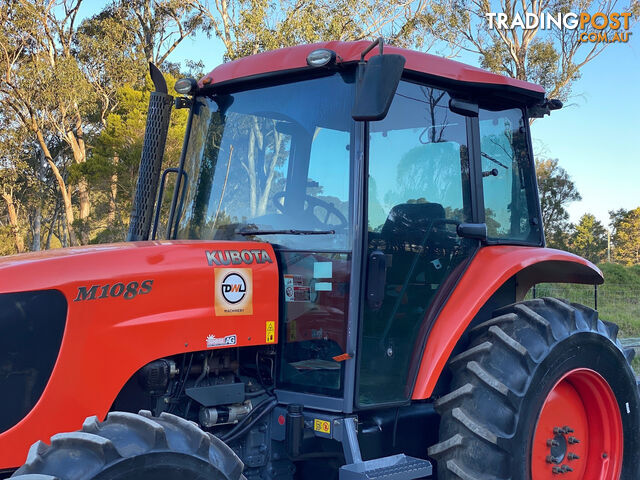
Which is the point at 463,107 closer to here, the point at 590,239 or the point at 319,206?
the point at 319,206

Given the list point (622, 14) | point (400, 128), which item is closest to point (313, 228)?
point (400, 128)

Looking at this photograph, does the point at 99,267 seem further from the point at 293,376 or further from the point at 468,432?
the point at 468,432

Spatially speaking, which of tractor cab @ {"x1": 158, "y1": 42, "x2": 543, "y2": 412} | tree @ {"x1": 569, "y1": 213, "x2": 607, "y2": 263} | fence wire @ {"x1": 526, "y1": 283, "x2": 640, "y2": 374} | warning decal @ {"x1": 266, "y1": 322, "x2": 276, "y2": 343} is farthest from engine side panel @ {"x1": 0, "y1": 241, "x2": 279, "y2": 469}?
tree @ {"x1": 569, "y1": 213, "x2": 607, "y2": 263}

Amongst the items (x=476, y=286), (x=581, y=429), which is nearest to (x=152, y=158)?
(x=476, y=286)

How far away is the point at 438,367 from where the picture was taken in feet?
11.2

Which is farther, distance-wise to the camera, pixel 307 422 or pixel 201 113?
pixel 201 113

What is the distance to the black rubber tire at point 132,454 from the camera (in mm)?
2295

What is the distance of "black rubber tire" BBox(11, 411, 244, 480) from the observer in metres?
2.29

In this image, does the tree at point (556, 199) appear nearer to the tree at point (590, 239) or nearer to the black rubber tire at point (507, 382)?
A: the tree at point (590, 239)

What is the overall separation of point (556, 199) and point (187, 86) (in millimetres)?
26548

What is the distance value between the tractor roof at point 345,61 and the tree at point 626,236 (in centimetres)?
3460

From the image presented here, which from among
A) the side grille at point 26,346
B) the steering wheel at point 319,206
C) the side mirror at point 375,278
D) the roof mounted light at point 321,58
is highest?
the roof mounted light at point 321,58

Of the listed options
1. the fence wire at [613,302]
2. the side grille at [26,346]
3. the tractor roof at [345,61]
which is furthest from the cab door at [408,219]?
the fence wire at [613,302]

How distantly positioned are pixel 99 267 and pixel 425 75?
1.77m
